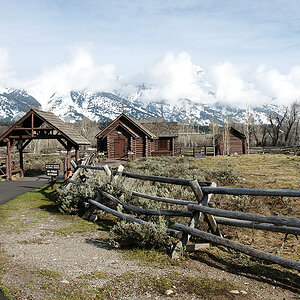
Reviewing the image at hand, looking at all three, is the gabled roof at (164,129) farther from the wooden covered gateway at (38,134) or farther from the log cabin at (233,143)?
the wooden covered gateway at (38,134)

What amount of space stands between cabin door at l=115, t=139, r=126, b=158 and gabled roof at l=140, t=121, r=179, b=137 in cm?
751

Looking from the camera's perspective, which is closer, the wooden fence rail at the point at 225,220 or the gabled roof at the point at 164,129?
the wooden fence rail at the point at 225,220

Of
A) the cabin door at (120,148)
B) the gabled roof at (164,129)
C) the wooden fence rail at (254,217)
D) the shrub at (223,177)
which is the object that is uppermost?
the gabled roof at (164,129)

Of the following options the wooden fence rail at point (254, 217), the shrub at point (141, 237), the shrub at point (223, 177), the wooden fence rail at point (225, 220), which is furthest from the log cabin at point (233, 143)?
the wooden fence rail at point (254, 217)

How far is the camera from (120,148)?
126 ft

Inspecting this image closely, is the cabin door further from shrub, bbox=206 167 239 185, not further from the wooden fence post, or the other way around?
the wooden fence post

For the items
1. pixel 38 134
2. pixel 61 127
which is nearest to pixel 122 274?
pixel 61 127

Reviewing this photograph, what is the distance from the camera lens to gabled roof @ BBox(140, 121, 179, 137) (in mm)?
44438

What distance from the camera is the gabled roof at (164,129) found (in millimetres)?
44438

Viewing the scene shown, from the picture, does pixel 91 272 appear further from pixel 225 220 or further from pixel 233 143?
pixel 233 143

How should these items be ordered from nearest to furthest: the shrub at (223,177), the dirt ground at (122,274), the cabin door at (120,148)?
the dirt ground at (122,274) < the shrub at (223,177) < the cabin door at (120,148)

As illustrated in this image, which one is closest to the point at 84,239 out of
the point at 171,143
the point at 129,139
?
the point at 129,139

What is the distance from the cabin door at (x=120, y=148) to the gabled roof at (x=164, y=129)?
24.6 ft

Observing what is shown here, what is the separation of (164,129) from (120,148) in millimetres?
9138
